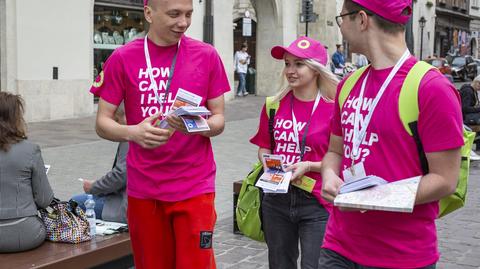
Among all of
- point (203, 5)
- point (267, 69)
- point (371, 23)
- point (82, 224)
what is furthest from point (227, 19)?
point (371, 23)

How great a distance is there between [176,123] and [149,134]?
14cm

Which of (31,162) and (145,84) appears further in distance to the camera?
(31,162)

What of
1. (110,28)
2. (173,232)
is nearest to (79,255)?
(173,232)

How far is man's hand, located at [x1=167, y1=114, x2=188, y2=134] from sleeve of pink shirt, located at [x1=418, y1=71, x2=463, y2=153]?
109 centimetres

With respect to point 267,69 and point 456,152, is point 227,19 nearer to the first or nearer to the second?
point 267,69

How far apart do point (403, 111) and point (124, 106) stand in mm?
1518

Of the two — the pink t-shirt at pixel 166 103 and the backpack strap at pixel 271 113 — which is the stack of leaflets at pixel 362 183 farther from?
the backpack strap at pixel 271 113

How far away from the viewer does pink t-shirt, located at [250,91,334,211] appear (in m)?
4.09

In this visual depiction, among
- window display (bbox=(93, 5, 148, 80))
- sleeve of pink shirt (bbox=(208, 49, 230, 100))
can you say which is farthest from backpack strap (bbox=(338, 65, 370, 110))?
window display (bbox=(93, 5, 148, 80))

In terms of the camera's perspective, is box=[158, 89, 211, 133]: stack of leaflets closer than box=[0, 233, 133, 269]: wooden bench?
Yes

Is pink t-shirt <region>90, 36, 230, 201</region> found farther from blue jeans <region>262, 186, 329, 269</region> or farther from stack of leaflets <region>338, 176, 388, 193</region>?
stack of leaflets <region>338, 176, 388, 193</region>

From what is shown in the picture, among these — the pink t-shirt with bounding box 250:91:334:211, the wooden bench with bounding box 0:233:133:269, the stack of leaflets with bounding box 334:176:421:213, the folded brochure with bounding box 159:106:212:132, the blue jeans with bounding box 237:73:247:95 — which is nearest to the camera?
the stack of leaflets with bounding box 334:176:421:213

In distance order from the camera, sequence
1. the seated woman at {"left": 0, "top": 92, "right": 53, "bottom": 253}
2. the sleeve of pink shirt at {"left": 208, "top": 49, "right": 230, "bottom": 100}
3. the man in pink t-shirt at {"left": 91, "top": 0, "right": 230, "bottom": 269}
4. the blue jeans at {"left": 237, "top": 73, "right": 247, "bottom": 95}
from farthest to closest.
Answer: the blue jeans at {"left": 237, "top": 73, "right": 247, "bottom": 95}, the seated woman at {"left": 0, "top": 92, "right": 53, "bottom": 253}, the sleeve of pink shirt at {"left": 208, "top": 49, "right": 230, "bottom": 100}, the man in pink t-shirt at {"left": 91, "top": 0, "right": 230, "bottom": 269}

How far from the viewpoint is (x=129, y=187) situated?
353 centimetres
